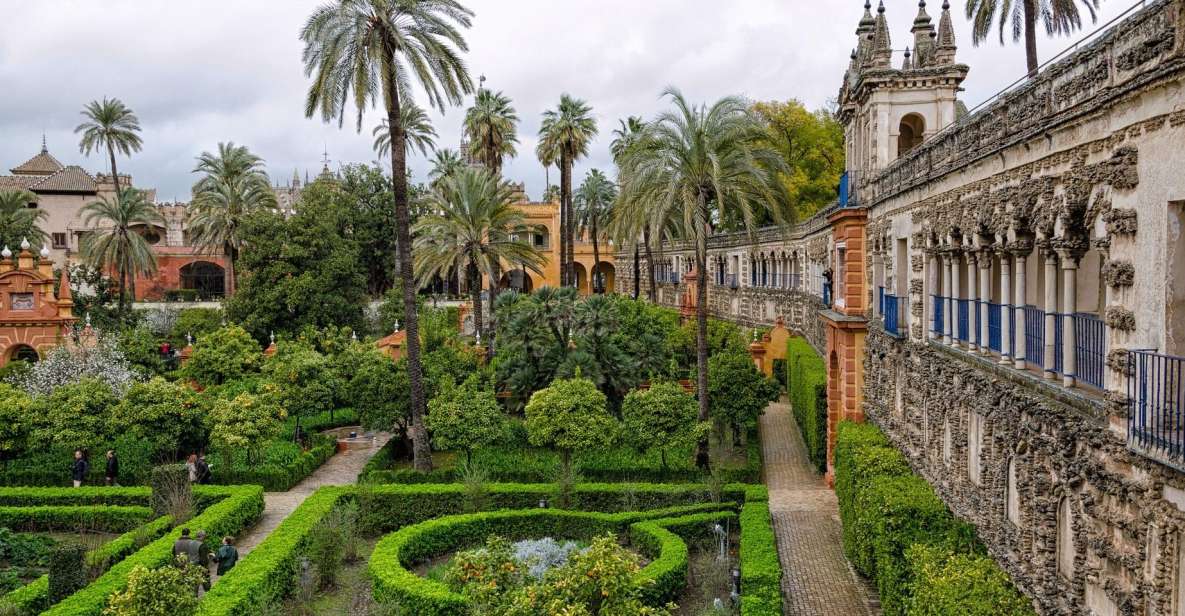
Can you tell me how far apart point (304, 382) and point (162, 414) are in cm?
566

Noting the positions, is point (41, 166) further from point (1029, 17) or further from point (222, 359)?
point (1029, 17)

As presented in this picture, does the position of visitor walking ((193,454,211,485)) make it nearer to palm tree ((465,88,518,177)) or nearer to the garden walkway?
the garden walkway

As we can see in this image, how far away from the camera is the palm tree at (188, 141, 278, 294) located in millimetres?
54312

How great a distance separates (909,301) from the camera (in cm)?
1730

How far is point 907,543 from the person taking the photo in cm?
1373

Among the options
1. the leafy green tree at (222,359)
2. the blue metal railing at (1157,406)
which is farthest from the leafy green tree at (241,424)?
the blue metal railing at (1157,406)

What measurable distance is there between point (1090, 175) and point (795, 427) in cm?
2408

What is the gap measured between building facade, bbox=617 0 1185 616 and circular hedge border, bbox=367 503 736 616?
482 cm

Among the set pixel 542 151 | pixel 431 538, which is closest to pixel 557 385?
pixel 431 538

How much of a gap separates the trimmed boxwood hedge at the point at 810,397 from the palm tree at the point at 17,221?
41.4m

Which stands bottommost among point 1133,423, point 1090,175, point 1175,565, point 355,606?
point 355,606

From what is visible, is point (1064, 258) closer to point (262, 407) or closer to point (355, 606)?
point (355, 606)

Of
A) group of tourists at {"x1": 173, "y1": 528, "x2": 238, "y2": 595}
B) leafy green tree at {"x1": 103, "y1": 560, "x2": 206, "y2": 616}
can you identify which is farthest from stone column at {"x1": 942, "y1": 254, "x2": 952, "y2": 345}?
group of tourists at {"x1": 173, "y1": 528, "x2": 238, "y2": 595}

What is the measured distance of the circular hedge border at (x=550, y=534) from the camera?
16391 mm
